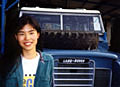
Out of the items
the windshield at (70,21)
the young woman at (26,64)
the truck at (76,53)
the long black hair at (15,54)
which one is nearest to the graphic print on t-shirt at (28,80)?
the young woman at (26,64)

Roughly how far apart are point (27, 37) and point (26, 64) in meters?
0.24

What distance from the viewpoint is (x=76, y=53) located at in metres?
3.20

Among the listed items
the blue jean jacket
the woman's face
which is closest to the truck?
the blue jean jacket

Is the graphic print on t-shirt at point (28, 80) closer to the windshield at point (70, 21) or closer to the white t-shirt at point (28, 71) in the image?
the white t-shirt at point (28, 71)

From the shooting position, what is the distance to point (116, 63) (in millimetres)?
3295

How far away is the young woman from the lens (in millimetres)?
1836

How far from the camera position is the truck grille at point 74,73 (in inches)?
128

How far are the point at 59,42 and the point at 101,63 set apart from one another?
2.62 ft

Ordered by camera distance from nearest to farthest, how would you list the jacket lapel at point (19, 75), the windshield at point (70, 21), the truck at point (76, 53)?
the jacket lapel at point (19, 75), the truck at point (76, 53), the windshield at point (70, 21)

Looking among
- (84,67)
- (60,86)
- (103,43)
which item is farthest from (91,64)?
(103,43)

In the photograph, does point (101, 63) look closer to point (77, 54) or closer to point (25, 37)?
point (77, 54)

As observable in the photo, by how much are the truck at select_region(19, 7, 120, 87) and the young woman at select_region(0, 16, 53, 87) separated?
1314 millimetres

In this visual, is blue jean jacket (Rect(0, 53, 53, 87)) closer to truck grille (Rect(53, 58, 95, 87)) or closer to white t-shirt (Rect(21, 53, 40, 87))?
white t-shirt (Rect(21, 53, 40, 87))

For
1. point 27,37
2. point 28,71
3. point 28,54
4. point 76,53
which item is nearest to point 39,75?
point 28,71
